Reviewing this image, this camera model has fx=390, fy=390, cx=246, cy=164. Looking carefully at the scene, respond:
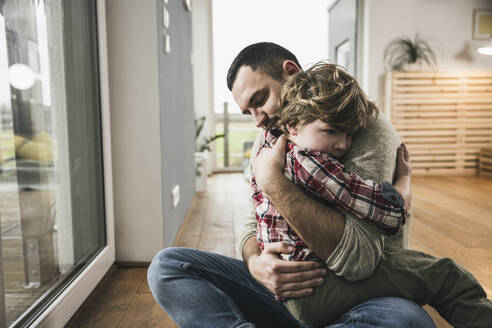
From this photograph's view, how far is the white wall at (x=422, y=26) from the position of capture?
184 inches

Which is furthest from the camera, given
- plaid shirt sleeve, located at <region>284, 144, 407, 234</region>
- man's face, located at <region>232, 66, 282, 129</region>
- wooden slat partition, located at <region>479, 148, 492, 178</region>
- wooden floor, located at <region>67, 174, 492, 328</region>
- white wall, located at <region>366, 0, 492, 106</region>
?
white wall, located at <region>366, 0, 492, 106</region>

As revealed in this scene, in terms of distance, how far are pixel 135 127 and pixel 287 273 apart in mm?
1171

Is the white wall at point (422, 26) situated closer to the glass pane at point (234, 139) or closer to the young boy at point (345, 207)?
the glass pane at point (234, 139)

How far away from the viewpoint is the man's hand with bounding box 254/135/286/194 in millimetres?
879

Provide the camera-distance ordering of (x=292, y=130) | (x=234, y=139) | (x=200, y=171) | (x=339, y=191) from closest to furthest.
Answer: (x=339, y=191) < (x=292, y=130) < (x=200, y=171) < (x=234, y=139)

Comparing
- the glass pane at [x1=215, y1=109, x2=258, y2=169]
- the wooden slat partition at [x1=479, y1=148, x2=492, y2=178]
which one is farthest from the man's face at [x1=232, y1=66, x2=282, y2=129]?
the wooden slat partition at [x1=479, y1=148, x2=492, y2=178]

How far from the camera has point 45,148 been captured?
1.17m

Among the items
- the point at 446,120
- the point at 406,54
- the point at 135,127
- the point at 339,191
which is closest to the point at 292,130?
the point at 339,191

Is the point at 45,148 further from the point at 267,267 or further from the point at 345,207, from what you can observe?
the point at 345,207

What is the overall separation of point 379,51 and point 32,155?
4.44m

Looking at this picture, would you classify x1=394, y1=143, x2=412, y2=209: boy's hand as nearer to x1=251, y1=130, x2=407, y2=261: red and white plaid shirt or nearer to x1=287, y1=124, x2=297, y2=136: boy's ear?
x1=251, y1=130, x2=407, y2=261: red and white plaid shirt

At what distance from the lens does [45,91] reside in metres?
1.17

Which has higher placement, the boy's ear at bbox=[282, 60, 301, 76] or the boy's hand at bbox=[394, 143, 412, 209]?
the boy's ear at bbox=[282, 60, 301, 76]

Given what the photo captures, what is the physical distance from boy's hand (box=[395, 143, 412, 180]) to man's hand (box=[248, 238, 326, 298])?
Answer: 12.6 inches
